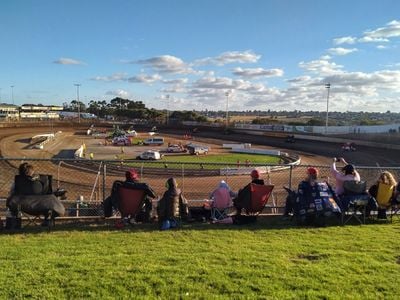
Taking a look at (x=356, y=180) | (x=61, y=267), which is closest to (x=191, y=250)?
(x=61, y=267)

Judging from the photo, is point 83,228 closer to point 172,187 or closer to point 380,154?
point 172,187

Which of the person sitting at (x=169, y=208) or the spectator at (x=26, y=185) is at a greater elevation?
the spectator at (x=26, y=185)

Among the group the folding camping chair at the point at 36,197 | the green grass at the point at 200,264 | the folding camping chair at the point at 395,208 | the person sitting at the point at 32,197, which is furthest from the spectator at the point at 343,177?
the folding camping chair at the point at 36,197

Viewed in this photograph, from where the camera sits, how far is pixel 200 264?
5.54m

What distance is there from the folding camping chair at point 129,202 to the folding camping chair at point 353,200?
4160 mm

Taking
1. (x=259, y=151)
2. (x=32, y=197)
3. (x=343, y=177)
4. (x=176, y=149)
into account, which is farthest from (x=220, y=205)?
(x=176, y=149)

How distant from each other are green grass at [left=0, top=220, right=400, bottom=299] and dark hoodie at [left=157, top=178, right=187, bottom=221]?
0.67 meters

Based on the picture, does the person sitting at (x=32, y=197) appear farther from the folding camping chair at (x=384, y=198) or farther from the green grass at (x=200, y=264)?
the folding camping chair at (x=384, y=198)

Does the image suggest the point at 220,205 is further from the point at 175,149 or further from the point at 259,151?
the point at 175,149

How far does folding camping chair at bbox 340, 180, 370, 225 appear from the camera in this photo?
903 centimetres

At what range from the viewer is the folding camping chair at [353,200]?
9.03m

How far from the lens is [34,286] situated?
4.67m

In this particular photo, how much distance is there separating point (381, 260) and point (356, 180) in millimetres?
3696

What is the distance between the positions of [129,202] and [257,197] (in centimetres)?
262
